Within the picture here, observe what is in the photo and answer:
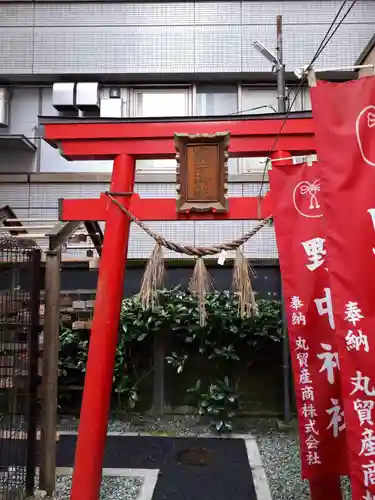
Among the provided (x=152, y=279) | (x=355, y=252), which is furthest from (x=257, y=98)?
(x=355, y=252)

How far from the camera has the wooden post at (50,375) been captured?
5547mm

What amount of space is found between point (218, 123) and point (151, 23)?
5865 millimetres

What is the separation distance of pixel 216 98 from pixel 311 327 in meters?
7.14

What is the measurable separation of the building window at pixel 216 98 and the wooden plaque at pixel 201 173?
17.3 feet

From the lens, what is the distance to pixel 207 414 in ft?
26.8

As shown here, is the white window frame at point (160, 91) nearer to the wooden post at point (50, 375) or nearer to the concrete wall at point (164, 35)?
the concrete wall at point (164, 35)

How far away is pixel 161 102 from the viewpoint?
10.0 meters

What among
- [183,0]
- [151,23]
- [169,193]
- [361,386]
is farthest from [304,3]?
[361,386]

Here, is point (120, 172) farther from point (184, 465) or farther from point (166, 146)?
point (184, 465)

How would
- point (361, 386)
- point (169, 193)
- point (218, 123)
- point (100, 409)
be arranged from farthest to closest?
point (169, 193), point (218, 123), point (100, 409), point (361, 386)

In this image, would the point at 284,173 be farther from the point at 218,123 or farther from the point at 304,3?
the point at 304,3

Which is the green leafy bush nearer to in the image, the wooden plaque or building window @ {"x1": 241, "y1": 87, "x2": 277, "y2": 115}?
the wooden plaque

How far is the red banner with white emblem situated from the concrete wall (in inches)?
292

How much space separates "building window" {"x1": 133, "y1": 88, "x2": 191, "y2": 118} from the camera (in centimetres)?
999
